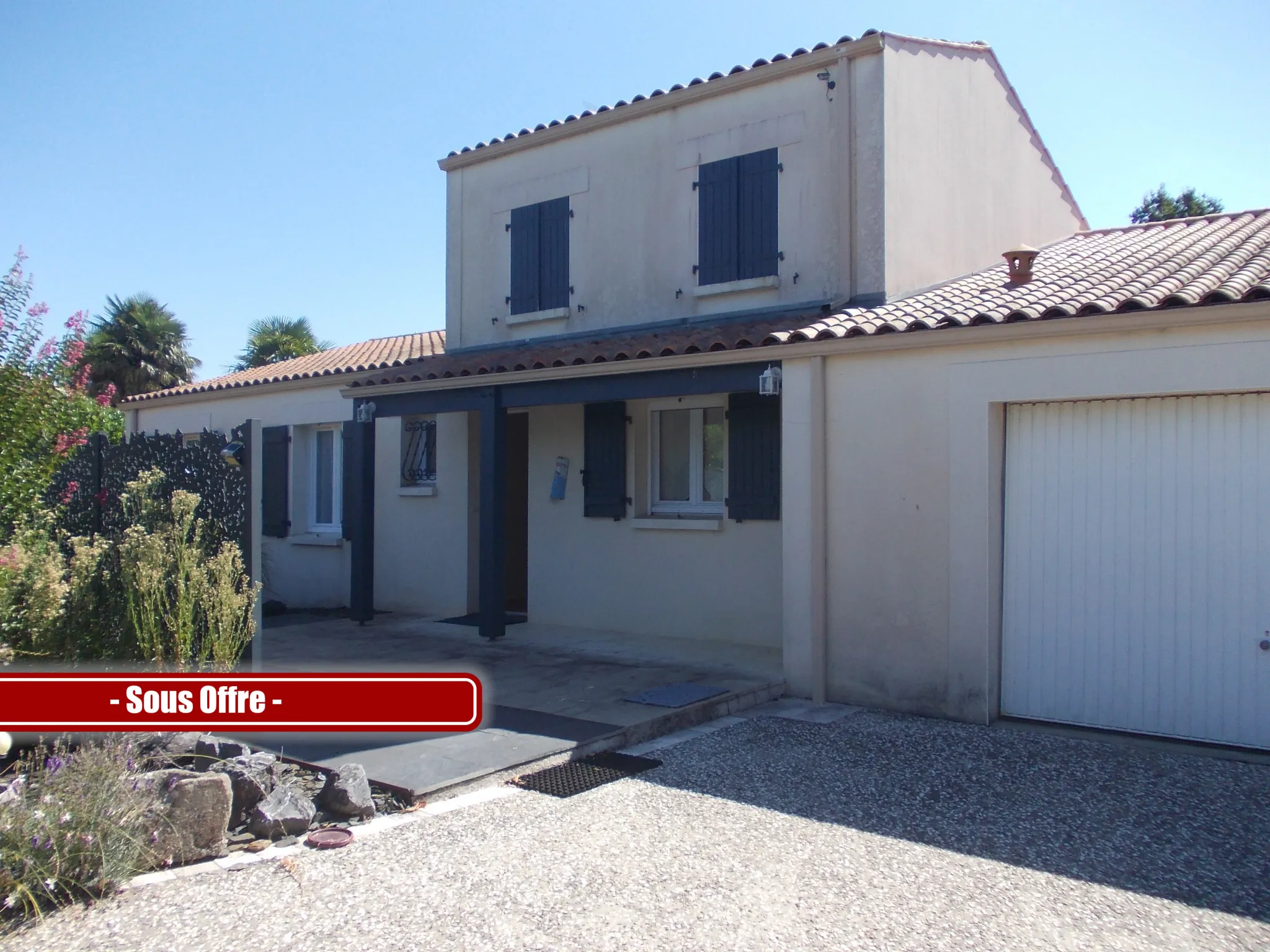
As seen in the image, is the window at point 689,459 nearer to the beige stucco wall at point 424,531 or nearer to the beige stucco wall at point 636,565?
the beige stucco wall at point 636,565

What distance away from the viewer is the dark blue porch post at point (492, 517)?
998cm

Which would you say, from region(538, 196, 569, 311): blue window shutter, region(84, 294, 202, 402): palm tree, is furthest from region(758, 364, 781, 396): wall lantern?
region(84, 294, 202, 402): palm tree

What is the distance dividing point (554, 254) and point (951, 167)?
14.4ft

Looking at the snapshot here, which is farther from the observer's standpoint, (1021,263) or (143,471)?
(1021,263)

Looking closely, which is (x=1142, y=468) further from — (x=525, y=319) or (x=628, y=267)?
(x=525, y=319)

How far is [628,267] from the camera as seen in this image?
10.8 meters

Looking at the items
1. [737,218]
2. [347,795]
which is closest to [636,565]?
[737,218]

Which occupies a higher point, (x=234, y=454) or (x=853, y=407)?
(x=853, y=407)

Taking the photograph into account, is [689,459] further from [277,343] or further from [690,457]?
[277,343]

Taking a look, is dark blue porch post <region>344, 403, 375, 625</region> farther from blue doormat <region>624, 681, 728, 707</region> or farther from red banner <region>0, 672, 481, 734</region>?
blue doormat <region>624, 681, 728, 707</region>

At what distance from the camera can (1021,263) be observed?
8688 mm

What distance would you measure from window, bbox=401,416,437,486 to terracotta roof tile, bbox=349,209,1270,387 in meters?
1.04

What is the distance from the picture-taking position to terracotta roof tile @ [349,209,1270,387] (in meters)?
6.73

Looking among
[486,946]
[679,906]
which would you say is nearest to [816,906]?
[679,906]
